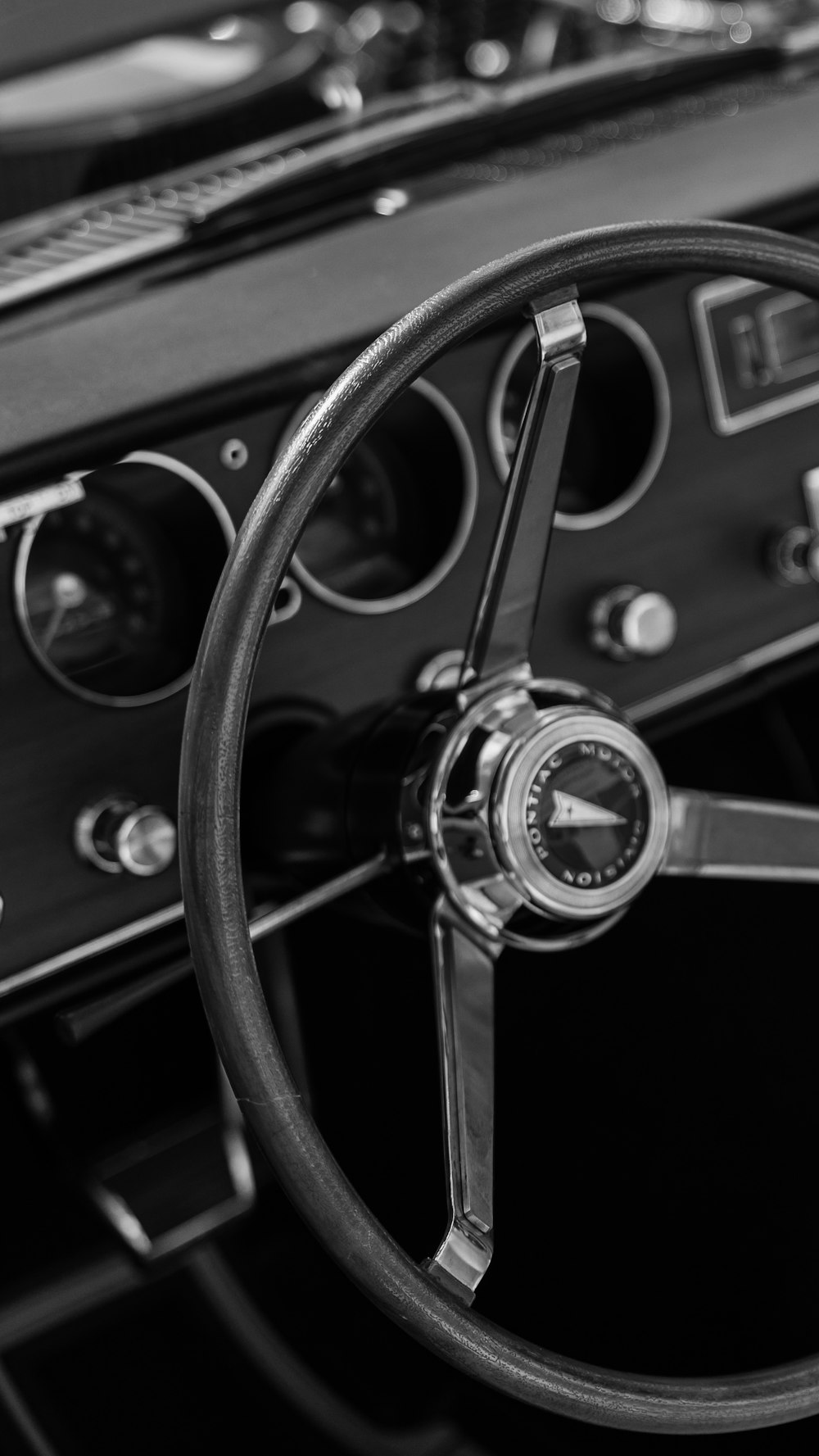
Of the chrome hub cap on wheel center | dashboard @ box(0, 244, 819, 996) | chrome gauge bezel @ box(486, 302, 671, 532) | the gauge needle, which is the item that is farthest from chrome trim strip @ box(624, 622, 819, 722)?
the gauge needle

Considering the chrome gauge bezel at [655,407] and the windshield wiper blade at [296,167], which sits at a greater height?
the windshield wiper blade at [296,167]

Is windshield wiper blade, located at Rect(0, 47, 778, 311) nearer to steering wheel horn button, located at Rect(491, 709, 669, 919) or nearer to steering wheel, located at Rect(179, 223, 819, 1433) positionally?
steering wheel, located at Rect(179, 223, 819, 1433)

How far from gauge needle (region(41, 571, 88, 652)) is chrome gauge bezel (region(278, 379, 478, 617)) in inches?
5.8

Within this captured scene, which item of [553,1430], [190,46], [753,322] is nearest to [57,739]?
[753,322]

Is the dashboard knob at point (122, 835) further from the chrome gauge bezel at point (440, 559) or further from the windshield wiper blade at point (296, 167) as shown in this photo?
the windshield wiper blade at point (296, 167)

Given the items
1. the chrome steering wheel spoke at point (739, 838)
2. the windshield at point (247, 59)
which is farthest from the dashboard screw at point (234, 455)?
the windshield at point (247, 59)

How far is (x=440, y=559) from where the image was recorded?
114 centimetres

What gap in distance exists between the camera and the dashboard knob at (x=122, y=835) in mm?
998

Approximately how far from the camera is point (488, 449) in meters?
1.12

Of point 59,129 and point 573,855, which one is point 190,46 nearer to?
point 59,129

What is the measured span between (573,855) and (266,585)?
0.24 meters

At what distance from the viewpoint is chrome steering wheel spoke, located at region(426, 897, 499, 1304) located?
827mm

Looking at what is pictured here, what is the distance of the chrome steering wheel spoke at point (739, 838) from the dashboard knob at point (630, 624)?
214 millimetres

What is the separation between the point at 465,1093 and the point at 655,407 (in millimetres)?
561
